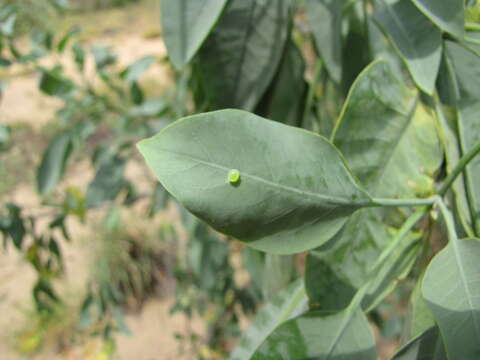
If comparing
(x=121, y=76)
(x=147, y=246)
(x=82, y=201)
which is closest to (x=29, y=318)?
(x=147, y=246)

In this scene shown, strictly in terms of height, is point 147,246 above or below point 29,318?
above

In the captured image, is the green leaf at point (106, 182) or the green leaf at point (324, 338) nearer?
the green leaf at point (324, 338)

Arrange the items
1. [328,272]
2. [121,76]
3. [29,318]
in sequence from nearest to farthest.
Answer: [328,272]
[121,76]
[29,318]

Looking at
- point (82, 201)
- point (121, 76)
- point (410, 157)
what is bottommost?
point (82, 201)

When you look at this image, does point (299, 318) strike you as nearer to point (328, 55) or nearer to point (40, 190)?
point (328, 55)

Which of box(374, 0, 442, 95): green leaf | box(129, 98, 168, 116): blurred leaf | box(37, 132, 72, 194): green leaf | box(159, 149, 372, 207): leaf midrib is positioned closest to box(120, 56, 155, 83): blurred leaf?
box(129, 98, 168, 116): blurred leaf

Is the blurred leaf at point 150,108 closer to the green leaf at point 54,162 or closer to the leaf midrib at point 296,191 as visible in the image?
the green leaf at point 54,162

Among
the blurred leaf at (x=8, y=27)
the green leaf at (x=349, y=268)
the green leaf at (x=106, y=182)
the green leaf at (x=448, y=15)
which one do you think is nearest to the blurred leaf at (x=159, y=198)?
the green leaf at (x=106, y=182)
